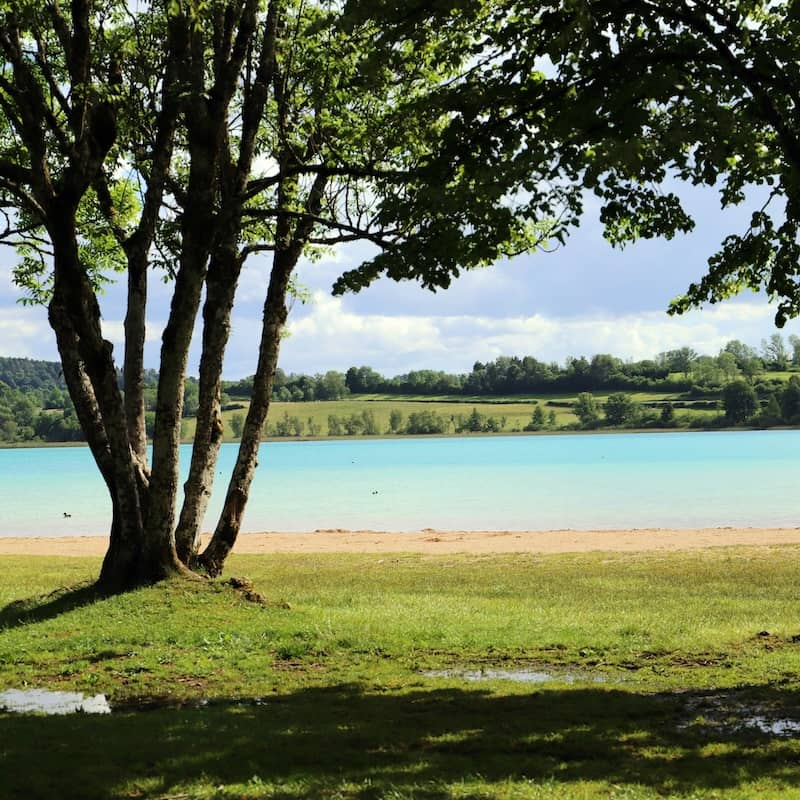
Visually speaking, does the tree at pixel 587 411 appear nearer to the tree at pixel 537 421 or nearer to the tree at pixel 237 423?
the tree at pixel 537 421

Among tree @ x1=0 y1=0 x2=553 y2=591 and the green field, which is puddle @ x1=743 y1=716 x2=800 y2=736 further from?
the green field

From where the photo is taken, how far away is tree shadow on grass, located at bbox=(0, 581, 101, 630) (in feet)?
48.9

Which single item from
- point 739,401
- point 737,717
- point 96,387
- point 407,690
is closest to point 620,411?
point 739,401

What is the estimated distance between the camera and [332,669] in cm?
1144

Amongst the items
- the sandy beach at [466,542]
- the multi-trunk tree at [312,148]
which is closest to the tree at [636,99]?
the multi-trunk tree at [312,148]

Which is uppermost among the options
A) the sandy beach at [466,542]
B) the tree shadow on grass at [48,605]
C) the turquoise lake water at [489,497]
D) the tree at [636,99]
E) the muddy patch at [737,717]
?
the tree at [636,99]

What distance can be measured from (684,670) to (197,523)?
904 centimetres

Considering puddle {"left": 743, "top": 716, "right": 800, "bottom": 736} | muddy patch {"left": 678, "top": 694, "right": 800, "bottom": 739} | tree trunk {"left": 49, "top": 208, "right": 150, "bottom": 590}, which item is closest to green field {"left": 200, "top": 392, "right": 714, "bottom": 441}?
tree trunk {"left": 49, "top": 208, "right": 150, "bottom": 590}

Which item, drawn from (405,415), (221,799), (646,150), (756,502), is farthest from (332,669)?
(405,415)

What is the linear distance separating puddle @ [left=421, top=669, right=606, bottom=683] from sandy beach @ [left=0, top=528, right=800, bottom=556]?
17.6m

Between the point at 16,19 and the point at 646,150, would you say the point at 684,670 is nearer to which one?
the point at 646,150

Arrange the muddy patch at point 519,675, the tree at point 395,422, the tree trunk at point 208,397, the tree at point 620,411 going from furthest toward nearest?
1. the tree at point 395,422
2. the tree at point 620,411
3. the tree trunk at point 208,397
4. the muddy patch at point 519,675

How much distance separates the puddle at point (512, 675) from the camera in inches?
419

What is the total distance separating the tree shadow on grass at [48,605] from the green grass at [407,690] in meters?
0.08
